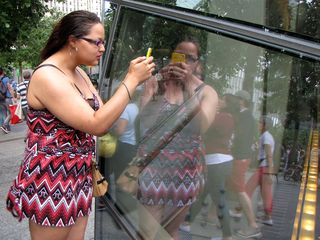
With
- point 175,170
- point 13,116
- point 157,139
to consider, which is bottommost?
point 13,116

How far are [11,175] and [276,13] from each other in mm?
5113

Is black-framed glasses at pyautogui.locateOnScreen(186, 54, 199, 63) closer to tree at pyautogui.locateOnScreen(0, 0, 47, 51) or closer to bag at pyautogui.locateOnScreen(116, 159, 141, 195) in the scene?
bag at pyautogui.locateOnScreen(116, 159, 141, 195)

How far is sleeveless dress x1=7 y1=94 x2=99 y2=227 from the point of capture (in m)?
1.72

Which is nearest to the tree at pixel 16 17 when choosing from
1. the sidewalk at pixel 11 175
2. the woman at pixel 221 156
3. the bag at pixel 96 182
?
the sidewalk at pixel 11 175

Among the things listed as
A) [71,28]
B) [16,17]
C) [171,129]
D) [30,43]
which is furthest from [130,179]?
[30,43]

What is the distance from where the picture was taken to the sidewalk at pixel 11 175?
3666mm

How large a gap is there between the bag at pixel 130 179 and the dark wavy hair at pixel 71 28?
820 millimetres

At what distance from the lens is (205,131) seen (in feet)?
6.19

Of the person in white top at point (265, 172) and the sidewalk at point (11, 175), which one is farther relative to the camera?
the sidewalk at point (11, 175)

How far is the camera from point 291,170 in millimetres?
1343

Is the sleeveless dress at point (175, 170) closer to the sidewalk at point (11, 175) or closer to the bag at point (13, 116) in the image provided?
the sidewalk at point (11, 175)

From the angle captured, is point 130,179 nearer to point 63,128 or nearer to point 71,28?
point 63,128

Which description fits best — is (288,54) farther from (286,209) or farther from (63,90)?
(63,90)

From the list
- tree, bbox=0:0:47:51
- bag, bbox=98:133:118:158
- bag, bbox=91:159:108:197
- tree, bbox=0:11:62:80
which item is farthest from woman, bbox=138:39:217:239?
tree, bbox=0:0:47:51
